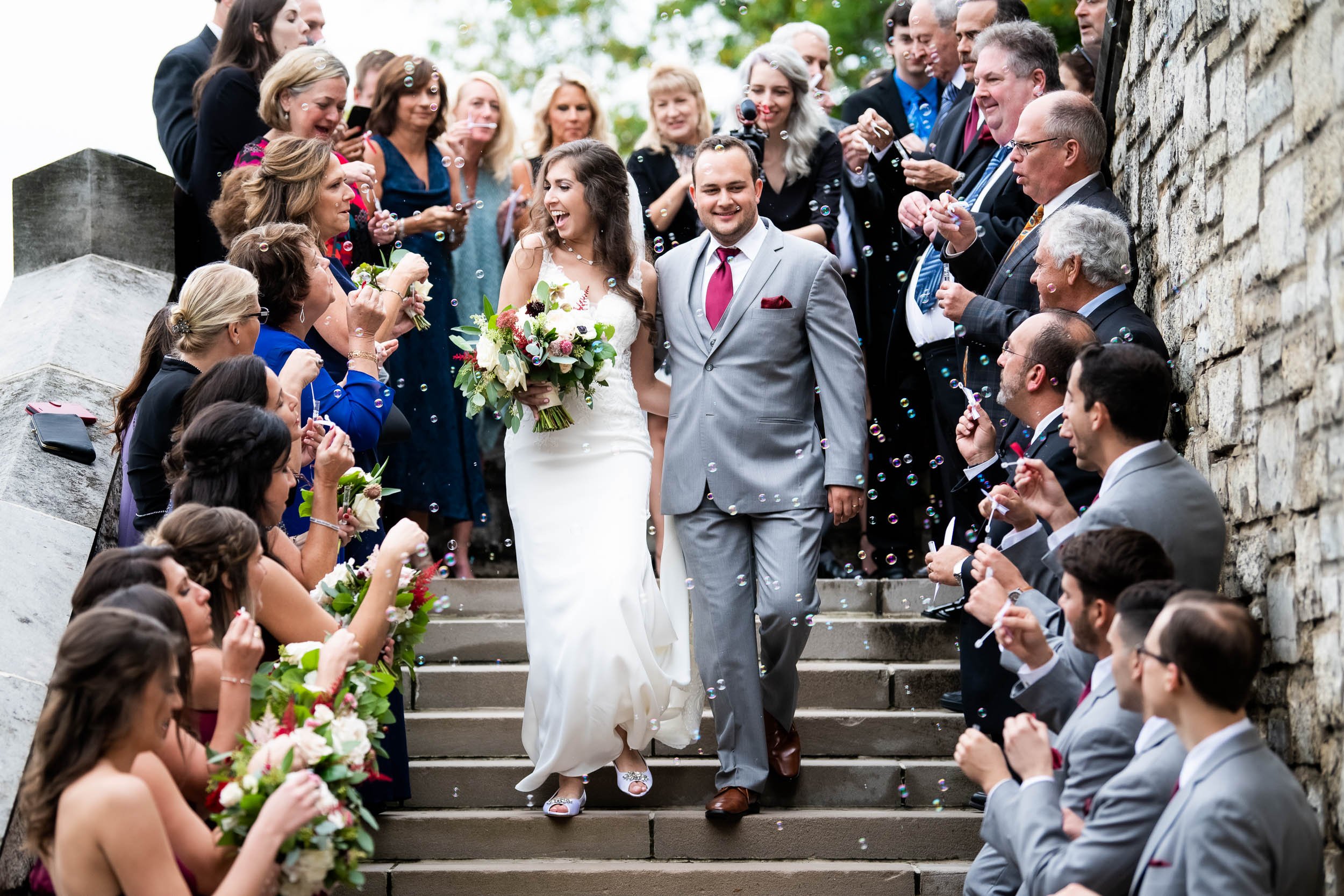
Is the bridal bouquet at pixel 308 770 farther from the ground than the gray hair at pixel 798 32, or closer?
closer

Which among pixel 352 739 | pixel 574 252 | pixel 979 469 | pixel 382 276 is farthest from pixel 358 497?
pixel 979 469

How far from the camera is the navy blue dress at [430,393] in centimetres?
802

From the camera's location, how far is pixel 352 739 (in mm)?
3818

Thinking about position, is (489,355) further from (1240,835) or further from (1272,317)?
(1240,835)

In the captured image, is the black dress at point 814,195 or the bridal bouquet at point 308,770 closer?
the bridal bouquet at point 308,770

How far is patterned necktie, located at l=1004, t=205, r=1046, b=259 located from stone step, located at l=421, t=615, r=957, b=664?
2.02 m

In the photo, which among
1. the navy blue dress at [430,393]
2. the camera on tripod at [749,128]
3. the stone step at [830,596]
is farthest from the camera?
the navy blue dress at [430,393]

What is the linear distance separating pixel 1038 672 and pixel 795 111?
458cm

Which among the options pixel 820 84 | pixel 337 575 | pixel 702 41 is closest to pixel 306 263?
pixel 337 575

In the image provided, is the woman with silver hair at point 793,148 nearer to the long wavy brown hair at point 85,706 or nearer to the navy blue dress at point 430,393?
the navy blue dress at point 430,393

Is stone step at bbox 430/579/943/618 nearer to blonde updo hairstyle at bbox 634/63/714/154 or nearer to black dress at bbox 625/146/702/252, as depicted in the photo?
black dress at bbox 625/146/702/252

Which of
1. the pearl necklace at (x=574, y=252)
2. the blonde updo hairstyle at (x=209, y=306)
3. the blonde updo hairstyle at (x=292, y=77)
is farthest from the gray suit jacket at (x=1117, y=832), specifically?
the blonde updo hairstyle at (x=292, y=77)

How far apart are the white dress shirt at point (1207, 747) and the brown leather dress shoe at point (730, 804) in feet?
9.21

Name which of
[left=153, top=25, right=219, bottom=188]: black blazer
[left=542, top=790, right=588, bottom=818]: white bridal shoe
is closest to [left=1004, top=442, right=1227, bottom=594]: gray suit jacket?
[left=542, top=790, right=588, bottom=818]: white bridal shoe
